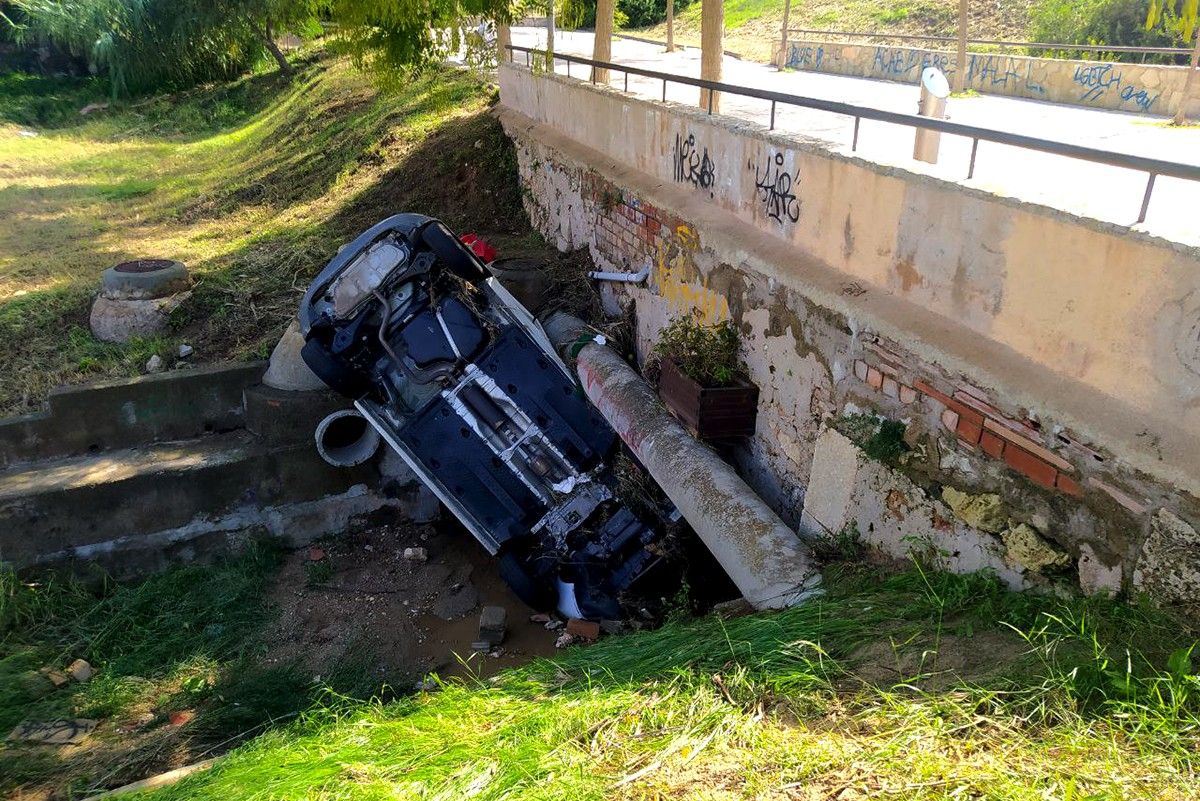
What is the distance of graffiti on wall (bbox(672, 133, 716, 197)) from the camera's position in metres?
5.99

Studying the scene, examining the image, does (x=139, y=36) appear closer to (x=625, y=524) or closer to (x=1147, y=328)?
(x=625, y=524)

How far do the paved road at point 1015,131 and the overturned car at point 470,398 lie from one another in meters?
2.64

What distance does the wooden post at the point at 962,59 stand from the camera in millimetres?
11640

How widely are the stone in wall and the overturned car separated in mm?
3638

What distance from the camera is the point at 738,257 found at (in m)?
5.43

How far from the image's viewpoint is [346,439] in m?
7.64

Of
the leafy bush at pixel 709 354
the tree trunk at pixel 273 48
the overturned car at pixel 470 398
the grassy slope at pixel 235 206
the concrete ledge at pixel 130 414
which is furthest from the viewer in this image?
the tree trunk at pixel 273 48

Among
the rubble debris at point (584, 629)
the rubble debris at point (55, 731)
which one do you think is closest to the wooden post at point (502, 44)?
the rubble debris at point (584, 629)

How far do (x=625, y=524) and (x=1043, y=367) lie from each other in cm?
322

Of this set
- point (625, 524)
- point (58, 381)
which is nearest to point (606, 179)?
point (625, 524)

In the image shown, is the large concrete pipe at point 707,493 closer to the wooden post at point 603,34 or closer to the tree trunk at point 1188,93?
the wooden post at point 603,34

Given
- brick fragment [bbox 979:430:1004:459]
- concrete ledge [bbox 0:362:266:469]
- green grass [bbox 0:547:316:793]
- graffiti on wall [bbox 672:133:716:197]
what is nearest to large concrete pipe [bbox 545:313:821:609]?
brick fragment [bbox 979:430:1004:459]

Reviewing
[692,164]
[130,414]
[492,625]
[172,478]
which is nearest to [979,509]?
[692,164]

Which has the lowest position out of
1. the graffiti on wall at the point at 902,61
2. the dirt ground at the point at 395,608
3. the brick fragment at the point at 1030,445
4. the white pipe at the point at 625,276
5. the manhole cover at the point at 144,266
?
the dirt ground at the point at 395,608
